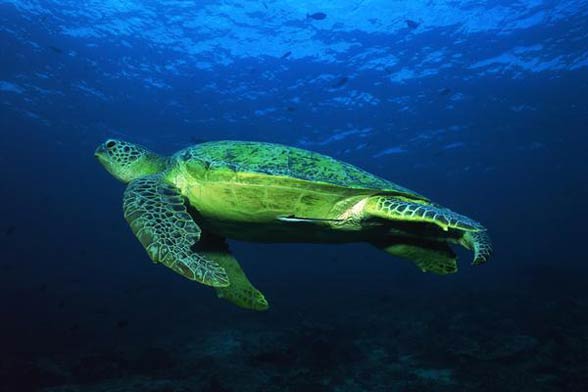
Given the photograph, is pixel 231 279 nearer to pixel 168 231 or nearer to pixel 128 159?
pixel 168 231

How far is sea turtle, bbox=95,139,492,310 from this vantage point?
3.15 m

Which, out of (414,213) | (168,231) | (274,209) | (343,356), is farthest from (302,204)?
(343,356)

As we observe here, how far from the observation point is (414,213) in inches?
127

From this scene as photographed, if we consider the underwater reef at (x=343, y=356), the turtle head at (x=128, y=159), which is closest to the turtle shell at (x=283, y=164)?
the turtle head at (x=128, y=159)

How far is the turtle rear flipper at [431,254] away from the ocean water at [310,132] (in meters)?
Result: 4.10

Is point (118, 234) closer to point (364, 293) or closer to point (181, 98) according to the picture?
point (181, 98)

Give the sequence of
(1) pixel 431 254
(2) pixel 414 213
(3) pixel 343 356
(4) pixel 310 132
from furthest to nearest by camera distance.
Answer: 1. (4) pixel 310 132
2. (3) pixel 343 356
3. (1) pixel 431 254
4. (2) pixel 414 213

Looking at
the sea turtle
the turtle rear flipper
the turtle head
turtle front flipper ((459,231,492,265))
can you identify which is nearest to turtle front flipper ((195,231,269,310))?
the sea turtle

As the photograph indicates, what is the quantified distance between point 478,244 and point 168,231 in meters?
3.23

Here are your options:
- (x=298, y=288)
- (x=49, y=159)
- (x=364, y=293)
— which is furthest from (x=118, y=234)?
(x=364, y=293)

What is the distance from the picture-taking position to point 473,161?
30.0m

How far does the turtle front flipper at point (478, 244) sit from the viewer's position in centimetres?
345

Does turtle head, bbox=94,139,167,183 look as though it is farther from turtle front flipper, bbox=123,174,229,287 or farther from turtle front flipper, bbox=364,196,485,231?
turtle front flipper, bbox=364,196,485,231

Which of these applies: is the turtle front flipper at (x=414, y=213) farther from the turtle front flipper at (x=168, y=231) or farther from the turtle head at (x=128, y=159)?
the turtle head at (x=128, y=159)
